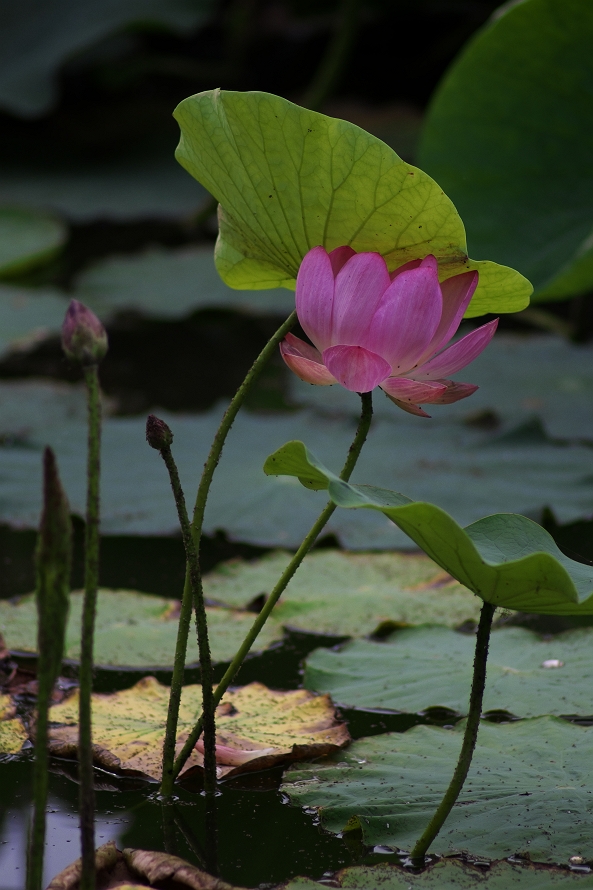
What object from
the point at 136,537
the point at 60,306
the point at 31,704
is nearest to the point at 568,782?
the point at 31,704

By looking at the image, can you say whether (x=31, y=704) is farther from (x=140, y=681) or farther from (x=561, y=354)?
(x=561, y=354)

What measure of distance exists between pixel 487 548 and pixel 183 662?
0.29 meters

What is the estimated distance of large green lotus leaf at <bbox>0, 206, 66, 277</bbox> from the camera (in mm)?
3188

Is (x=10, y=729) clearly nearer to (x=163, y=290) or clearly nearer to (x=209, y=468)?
(x=209, y=468)

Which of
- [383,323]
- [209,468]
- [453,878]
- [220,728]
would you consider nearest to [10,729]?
[220,728]

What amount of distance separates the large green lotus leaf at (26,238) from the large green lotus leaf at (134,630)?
2.03 m

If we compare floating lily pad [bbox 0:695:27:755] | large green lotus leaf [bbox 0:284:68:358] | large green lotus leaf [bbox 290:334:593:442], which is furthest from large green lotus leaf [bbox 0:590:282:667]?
large green lotus leaf [bbox 0:284:68:358]

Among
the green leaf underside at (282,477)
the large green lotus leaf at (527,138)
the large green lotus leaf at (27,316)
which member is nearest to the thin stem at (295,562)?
the green leaf underside at (282,477)

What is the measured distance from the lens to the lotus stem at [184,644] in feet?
2.43

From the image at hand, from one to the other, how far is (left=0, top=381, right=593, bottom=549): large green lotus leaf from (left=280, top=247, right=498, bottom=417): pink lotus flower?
0.92m

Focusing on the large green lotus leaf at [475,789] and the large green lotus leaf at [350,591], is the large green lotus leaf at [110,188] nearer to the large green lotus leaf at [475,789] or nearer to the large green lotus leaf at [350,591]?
the large green lotus leaf at [350,591]

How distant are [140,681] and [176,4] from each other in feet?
11.9

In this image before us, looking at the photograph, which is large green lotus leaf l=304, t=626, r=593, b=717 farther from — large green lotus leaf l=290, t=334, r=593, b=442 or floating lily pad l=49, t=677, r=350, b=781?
large green lotus leaf l=290, t=334, r=593, b=442

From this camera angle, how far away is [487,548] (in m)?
0.77
